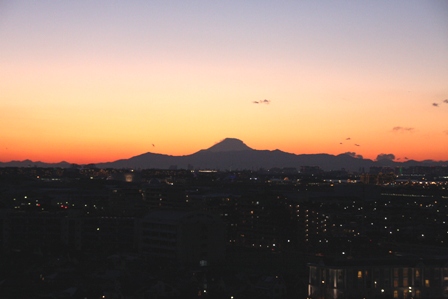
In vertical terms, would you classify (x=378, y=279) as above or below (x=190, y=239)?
below

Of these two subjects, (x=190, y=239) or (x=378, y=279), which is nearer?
(x=378, y=279)

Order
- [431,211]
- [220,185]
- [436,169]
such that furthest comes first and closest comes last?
1. [436,169]
2. [220,185]
3. [431,211]

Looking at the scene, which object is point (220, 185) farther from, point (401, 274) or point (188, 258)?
point (401, 274)

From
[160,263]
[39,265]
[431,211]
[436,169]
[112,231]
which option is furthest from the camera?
[436,169]

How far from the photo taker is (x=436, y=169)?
87.1 meters

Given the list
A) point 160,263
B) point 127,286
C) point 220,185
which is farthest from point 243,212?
point 220,185

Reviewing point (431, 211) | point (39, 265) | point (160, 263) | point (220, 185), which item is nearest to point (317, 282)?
point (160, 263)

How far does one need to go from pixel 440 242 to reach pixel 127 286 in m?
6.85

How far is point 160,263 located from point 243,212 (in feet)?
27.6

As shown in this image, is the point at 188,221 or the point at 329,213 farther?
the point at 329,213

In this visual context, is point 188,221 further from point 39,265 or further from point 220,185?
point 220,185

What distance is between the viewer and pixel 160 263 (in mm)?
12695

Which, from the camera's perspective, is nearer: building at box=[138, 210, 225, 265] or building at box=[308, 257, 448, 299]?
building at box=[308, 257, 448, 299]

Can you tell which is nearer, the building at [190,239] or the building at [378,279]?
the building at [378,279]
